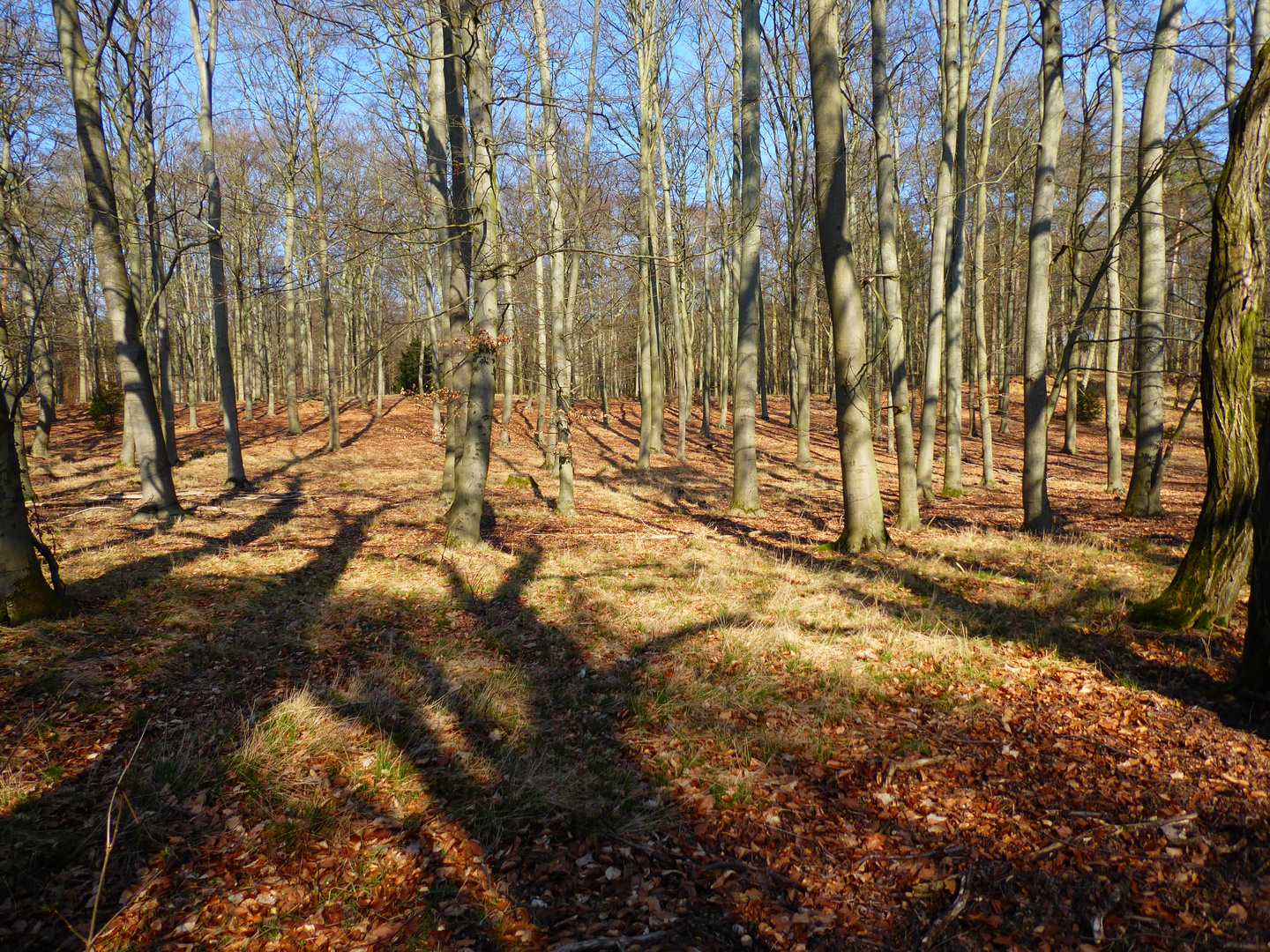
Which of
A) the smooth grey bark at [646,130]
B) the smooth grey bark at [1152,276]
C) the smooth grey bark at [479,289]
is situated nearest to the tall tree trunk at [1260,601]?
the smooth grey bark at [1152,276]

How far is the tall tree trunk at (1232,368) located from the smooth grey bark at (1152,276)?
4.50 meters

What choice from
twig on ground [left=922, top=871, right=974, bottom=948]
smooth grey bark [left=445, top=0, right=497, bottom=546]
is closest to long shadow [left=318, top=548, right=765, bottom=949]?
twig on ground [left=922, top=871, right=974, bottom=948]

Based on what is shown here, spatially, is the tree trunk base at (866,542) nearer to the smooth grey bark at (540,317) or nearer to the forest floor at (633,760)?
the forest floor at (633,760)

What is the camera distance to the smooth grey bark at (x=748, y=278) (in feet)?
37.3

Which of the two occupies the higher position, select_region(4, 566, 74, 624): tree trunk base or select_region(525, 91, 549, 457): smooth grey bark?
select_region(525, 91, 549, 457): smooth grey bark

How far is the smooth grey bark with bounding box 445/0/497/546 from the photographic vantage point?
8.33 metres

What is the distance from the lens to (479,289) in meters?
9.15

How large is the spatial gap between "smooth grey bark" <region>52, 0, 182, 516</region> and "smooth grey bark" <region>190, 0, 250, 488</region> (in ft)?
11.0

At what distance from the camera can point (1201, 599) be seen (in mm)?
5047

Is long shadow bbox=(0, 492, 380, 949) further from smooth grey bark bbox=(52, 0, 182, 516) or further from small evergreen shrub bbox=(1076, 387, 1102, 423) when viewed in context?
small evergreen shrub bbox=(1076, 387, 1102, 423)

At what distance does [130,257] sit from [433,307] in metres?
11.0

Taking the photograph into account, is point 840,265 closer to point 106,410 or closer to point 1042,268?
point 1042,268

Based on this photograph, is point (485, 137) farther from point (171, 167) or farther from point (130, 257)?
point (171, 167)

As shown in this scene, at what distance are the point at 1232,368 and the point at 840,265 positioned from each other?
13.6 feet
